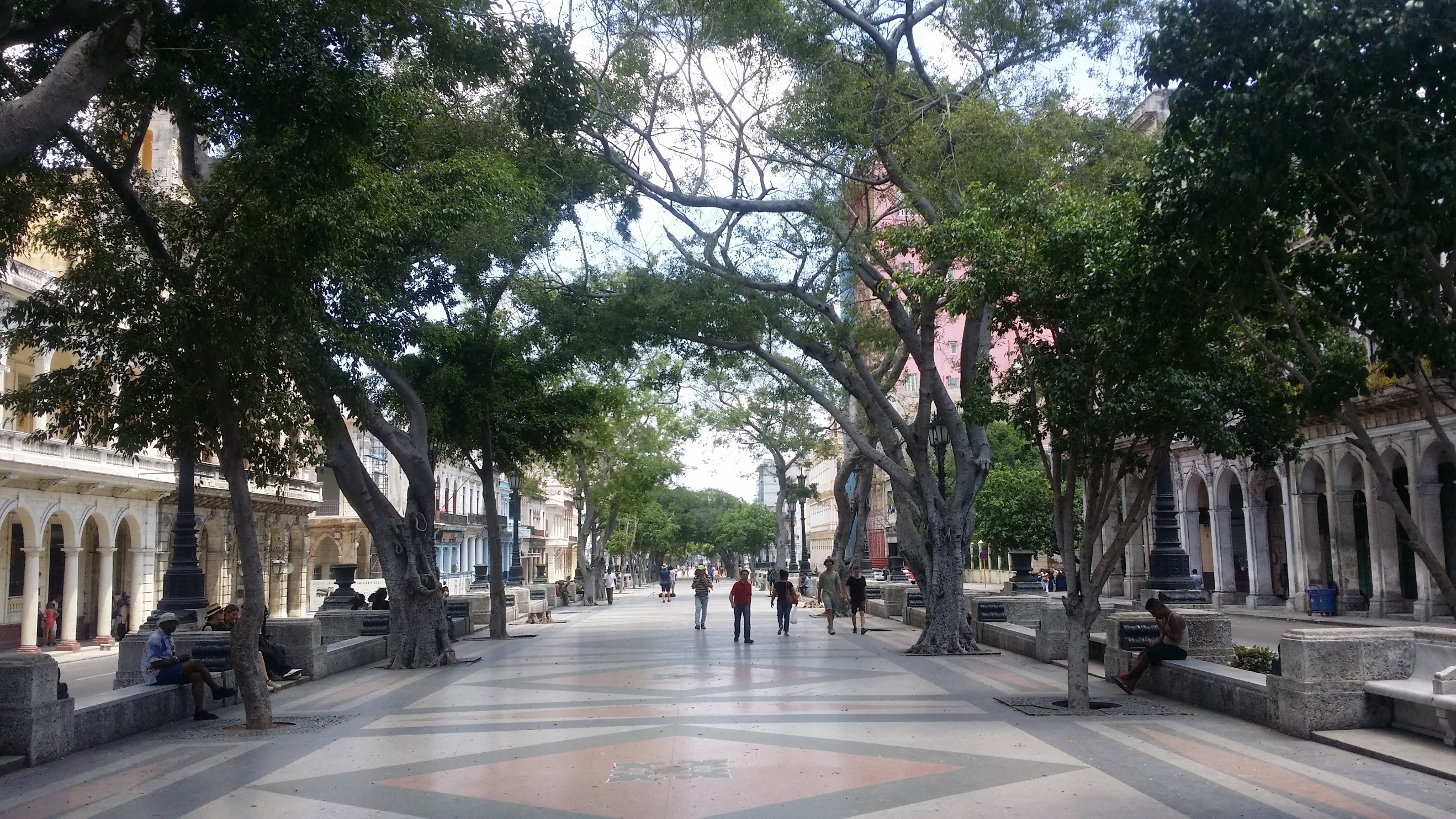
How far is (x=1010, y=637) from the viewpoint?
732 inches

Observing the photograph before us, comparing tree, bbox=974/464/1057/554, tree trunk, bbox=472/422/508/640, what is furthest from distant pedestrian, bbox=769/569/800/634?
tree, bbox=974/464/1057/554

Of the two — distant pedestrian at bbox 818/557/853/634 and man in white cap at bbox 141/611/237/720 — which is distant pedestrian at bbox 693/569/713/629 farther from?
man in white cap at bbox 141/611/237/720

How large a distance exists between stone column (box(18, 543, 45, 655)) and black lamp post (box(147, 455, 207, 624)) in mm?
13151

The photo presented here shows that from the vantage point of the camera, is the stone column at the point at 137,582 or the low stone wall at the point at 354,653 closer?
the low stone wall at the point at 354,653

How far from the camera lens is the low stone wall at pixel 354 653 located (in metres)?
16.7

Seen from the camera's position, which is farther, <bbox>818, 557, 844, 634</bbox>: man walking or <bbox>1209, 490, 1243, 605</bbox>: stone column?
<bbox>1209, 490, 1243, 605</bbox>: stone column

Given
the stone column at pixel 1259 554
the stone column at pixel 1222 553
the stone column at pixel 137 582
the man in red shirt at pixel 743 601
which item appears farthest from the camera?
the stone column at pixel 1222 553

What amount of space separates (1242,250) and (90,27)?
7956mm

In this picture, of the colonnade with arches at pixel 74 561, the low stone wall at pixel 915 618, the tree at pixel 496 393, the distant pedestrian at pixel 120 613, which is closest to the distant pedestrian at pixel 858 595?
the low stone wall at pixel 915 618

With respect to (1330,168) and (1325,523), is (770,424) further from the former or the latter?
(1330,168)

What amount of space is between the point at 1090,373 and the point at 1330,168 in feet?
15.1

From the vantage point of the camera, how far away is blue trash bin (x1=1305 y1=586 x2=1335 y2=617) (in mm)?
30312

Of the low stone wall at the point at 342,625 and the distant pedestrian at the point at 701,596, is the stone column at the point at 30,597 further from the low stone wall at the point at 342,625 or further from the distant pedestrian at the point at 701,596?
the distant pedestrian at the point at 701,596

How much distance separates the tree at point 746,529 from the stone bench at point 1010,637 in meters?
83.1
